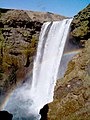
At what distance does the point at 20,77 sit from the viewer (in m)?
27.6

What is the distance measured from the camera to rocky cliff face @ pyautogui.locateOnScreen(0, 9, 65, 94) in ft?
89.9

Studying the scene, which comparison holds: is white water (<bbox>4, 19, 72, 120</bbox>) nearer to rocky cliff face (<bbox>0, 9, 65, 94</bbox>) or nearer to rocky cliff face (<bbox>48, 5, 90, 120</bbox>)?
rocky cliff face (<bbox>0, 9, 65, 94</bbox>)

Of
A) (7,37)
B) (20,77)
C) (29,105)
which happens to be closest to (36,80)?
(20,77)

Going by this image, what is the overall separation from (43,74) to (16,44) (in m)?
5.26

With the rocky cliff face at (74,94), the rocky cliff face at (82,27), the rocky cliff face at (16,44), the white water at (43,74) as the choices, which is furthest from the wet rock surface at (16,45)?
the rocky cliff face at (74,94)

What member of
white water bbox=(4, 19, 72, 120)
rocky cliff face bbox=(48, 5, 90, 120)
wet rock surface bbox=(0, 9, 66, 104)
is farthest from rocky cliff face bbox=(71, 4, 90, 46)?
wet rock surface bbox=(0, 9, 66, 104)

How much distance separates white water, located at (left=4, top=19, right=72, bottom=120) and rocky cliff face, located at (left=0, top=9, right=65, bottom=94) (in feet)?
3.25

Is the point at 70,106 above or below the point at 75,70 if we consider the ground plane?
below

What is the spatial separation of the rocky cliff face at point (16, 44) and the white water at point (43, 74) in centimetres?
99

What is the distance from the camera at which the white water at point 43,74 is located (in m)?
22.5

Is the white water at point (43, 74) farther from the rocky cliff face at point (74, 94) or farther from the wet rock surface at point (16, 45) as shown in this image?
the rocky cliff face at point (74, 94)

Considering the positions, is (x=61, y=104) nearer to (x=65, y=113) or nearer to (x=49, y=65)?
(x=65, y=113)

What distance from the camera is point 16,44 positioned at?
28250 millimetres

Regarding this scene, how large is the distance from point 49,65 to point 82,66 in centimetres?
1149
